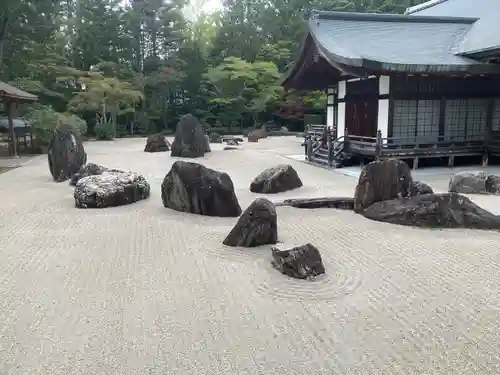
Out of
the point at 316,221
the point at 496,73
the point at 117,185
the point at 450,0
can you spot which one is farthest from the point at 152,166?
the point at 450,0


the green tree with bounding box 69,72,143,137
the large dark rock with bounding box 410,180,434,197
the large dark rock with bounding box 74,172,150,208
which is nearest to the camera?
the large dark rock with bounding box 410,180,434,197

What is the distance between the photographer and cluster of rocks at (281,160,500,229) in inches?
254

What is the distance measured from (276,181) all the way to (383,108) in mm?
5497

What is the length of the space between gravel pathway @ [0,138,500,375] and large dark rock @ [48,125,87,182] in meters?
4.21

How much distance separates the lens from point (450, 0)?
19.2m

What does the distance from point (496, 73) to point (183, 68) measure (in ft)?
74.3

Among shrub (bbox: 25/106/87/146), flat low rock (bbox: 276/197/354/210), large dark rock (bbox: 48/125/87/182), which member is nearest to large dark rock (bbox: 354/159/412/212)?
flat low rock (bbox: 276/197/354/210)

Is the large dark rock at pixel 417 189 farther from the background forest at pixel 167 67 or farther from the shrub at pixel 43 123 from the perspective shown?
the background forest at pixel 167 67

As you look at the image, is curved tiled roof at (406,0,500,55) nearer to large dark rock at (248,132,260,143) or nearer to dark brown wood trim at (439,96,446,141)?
dark brown wood trim at (439,96,446,141)

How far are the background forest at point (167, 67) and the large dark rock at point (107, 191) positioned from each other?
682 inches

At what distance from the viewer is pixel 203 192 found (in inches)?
286

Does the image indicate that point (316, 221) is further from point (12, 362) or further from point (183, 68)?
point (183, 68)

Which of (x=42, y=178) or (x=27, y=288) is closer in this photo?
(x=27, y=288)

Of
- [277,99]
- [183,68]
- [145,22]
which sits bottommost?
[277,99]
